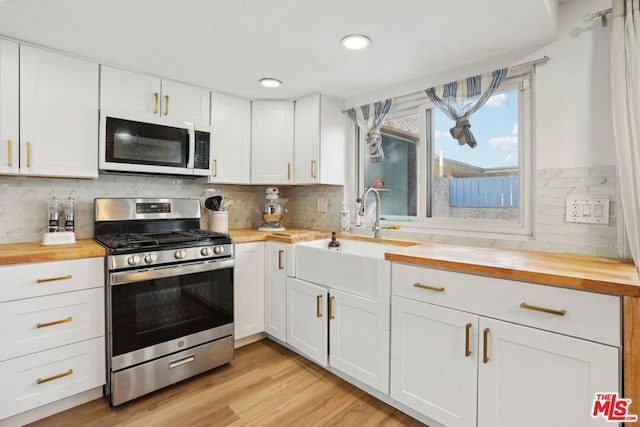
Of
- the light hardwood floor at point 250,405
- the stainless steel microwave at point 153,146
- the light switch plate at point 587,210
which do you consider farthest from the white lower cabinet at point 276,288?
the light switch plate at point 587,210

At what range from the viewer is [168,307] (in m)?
2.01

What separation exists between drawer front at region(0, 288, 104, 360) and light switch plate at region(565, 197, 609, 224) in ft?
8.68

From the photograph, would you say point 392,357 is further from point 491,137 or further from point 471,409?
point 491,137

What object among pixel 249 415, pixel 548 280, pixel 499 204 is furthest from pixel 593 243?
pixel 249 415

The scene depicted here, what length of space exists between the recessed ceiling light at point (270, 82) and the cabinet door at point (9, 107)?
4.70ft

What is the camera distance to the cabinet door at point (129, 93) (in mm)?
2126

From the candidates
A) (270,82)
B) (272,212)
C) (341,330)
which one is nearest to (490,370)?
(341,330)

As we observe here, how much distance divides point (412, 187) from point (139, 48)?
207 cm

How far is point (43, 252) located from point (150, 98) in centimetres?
122

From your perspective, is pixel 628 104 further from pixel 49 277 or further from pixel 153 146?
pixel 49 277

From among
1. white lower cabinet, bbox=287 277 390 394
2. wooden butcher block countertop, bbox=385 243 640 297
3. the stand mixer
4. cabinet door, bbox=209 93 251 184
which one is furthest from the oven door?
wooden butcher block countertop, bbox=385 243 640 297

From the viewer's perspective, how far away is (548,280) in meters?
1.23

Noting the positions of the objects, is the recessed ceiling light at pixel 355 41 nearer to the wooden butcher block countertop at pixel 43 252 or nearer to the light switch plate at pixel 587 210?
the light switch plate at pixel 587 210

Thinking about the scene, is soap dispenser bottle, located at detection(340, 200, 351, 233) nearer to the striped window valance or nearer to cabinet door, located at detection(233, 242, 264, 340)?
cabinet door, located at detection(233, 242, 264, 340)
